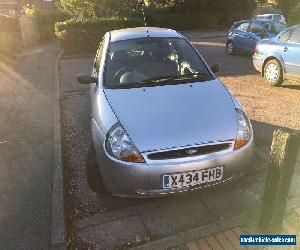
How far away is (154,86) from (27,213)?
2.16 m

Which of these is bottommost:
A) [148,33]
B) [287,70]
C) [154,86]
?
[287,70]

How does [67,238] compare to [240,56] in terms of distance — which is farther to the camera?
[240,56]

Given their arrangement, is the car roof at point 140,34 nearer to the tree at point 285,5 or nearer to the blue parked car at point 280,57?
the blue parked car at point 280,57

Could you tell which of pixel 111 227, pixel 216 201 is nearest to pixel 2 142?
pixel 111 227

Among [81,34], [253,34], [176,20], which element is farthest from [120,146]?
[176,20]

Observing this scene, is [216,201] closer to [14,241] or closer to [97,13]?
[14,241]

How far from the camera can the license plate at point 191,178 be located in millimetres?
3361

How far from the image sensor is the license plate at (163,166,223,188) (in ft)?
11.0

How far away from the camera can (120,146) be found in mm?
3514

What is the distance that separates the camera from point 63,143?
574cm

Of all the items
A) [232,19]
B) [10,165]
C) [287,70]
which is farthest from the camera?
[232,19]

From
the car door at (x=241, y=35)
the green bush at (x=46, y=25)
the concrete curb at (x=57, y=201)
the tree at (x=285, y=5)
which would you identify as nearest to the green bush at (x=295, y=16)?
the car door at (x=241, y=35)

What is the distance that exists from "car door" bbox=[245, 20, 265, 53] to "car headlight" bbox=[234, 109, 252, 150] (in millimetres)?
9145

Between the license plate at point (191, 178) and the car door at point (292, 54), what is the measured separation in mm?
5153
